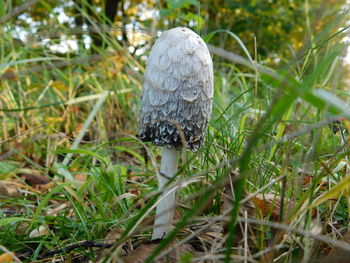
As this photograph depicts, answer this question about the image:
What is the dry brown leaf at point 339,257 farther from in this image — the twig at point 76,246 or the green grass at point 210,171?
the twig at point 76,246

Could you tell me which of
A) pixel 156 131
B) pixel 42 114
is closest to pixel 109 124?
pixel 42 114

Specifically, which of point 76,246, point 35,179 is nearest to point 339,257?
point 76,246

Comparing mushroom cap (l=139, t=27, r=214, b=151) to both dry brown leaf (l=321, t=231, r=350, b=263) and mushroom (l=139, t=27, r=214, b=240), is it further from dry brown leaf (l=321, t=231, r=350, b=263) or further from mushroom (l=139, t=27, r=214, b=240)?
dry brown leaf (l=321, t=231, r=350, b=263)

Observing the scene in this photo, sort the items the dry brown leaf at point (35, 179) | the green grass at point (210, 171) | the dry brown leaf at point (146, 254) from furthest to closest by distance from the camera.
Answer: the dry brown leaf at point (35, 179) → the dry brown leaf at point (146, 254) → the green grass at point (210, 171)

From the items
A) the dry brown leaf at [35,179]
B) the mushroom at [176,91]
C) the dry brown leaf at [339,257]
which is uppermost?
the mushroom at [176,91]

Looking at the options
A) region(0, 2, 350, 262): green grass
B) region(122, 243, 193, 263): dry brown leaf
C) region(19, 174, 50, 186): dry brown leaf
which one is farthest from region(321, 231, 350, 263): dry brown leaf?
region(19, 174, 50, 186): dry brown leaf

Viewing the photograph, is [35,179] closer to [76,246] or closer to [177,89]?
[76,246]

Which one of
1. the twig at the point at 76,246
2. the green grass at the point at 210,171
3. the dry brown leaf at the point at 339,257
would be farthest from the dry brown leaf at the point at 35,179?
the dry brown leaf at the point at 339,257

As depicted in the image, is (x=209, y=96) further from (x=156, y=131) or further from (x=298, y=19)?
(x=298, y=19)
